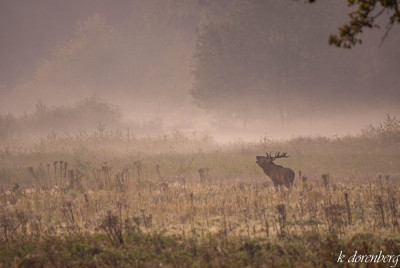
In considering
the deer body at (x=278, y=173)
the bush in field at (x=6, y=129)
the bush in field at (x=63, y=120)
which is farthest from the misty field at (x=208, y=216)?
the bush in field at (x=63, y=120)

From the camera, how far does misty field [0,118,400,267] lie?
588 centimetres

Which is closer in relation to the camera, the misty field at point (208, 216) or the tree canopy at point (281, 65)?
the misty field at point (208, 216)

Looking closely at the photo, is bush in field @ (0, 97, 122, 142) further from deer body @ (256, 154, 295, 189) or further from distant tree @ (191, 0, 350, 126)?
deer body @ (256, 154, 295, 189)

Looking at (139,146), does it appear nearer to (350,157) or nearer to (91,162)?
(91,162)

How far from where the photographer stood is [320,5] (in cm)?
3888

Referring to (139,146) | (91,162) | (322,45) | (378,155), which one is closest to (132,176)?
(91,162)

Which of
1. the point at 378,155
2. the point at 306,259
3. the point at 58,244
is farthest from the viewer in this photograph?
the point at 378,155

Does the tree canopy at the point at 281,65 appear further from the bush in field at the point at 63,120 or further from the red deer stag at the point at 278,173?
the red deer stag at the point at 278,173

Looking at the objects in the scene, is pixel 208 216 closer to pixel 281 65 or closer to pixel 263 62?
pixel 281 65

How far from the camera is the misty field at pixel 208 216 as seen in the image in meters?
5.88

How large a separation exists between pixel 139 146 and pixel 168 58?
144ft

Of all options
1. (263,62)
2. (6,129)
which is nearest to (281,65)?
(263,62)

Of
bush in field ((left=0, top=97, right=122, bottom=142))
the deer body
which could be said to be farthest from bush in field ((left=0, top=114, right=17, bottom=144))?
the deer body

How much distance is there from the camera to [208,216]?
8.98m
